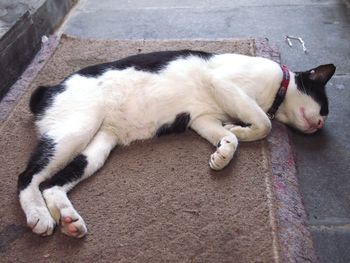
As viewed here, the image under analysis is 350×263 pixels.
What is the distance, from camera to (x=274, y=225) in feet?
5.14

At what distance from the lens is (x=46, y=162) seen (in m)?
1.67

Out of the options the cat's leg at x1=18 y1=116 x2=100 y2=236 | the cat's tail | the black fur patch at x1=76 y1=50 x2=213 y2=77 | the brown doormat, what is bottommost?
the brown doormat

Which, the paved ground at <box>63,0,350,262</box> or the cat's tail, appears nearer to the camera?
the paved ground at <box>63,0,350,262</box>

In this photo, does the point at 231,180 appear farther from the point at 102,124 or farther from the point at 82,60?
the point at 82,60

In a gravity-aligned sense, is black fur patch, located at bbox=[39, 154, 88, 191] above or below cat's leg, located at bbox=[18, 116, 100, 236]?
below

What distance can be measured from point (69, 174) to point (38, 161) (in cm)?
14

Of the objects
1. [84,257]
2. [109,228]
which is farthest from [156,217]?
Result: [84,257]

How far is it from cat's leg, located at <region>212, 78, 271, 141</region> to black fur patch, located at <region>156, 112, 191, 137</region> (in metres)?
0.20

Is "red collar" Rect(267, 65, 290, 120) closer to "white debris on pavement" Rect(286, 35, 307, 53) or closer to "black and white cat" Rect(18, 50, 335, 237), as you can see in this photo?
→ "black and white cat" Rect(18, 50, 335, 237)

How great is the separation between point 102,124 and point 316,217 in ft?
3.52

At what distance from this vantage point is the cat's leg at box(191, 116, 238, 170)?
70.5 inches

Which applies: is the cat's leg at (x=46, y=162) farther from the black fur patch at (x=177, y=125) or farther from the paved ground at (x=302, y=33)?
the paved ground at (x=302, y=33)

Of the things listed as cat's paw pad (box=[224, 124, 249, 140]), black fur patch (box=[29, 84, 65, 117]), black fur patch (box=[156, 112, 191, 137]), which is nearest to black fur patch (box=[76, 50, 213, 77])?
black fur patch (box=[29, 84, 65, 117])

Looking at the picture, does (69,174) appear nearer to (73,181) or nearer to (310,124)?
(73,181)
